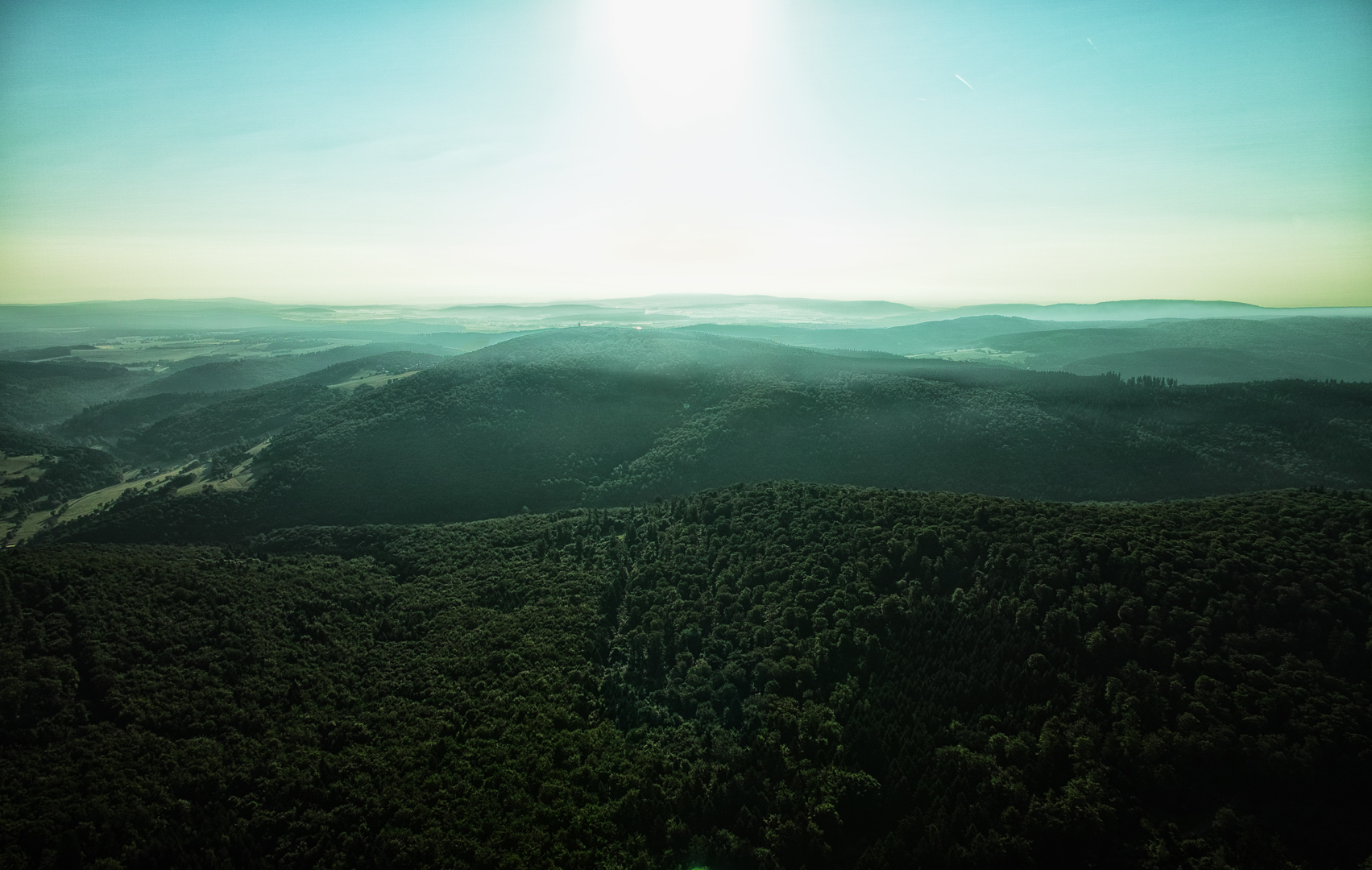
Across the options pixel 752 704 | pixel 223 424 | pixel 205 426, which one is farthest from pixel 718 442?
pixel 205 426

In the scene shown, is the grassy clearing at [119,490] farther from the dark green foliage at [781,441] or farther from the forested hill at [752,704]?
the forested hill at [752,704]

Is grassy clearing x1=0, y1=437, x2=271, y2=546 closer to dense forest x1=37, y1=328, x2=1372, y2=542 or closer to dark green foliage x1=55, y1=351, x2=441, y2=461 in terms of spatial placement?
dense forest x1=37, y1=328, x2=1372, y2=542

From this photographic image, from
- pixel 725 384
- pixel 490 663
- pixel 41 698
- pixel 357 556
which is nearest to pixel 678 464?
pixel 725 384

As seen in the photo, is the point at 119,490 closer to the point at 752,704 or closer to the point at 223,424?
the point at 223,424

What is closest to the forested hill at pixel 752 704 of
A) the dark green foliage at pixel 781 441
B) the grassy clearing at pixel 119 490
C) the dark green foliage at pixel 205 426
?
the dark green foliage at pixel 781 441

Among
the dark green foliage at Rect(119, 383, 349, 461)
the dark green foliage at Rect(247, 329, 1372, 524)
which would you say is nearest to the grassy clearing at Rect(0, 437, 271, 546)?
the dark green foliage at Rect(247, 329, 1372, 524)
